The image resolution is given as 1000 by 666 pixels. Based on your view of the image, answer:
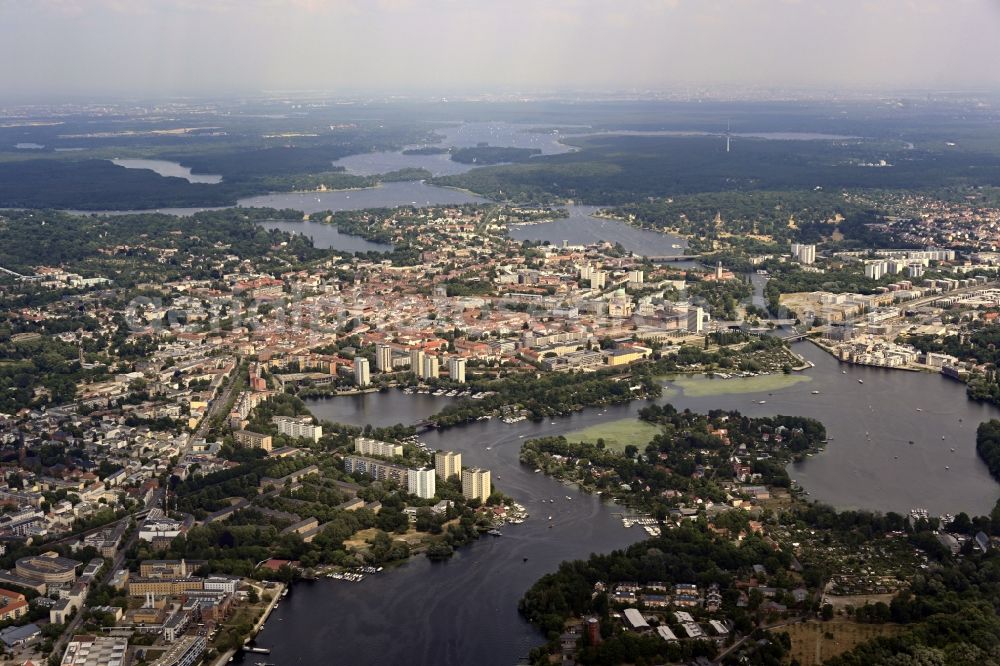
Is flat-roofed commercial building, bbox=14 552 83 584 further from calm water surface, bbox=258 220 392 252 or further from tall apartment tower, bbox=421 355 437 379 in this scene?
calm water surface, bbox=258 220 392 252

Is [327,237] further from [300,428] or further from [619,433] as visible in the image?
[619,433]

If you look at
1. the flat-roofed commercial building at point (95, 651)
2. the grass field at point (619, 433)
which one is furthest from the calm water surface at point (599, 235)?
the flat-roofed commercial building at point (95, 651)

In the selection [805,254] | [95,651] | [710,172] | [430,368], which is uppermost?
[710,172]

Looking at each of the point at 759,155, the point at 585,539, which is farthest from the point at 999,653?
the point at 759,155

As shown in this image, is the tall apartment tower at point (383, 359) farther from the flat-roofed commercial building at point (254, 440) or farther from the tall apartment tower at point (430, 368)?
the flat-roofed commercial building at point (254, 440)

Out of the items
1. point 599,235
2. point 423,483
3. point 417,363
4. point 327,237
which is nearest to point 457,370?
point 417,363

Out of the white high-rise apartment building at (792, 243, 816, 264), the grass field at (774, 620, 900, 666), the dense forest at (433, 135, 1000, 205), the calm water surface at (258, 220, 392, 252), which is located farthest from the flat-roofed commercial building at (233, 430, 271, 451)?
the dense forest at (433, 135, 1000, 205)
